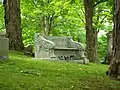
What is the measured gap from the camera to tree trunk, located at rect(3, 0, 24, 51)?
18359mm

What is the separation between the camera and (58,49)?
15125 mm

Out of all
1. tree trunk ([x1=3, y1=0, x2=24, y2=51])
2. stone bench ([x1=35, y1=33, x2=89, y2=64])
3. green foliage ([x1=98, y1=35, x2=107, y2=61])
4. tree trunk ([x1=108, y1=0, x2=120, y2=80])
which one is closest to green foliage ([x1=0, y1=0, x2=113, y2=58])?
green foliage ([x1=98, y1=35, x2=107, y2=61])

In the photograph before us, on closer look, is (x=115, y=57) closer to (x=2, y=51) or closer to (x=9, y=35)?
(x=2, y=51)

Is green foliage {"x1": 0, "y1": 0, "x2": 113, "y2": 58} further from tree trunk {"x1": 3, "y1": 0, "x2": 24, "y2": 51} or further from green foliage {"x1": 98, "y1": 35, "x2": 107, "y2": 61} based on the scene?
tree trunk {"x1": 3, "y1": 0, "x2": 24, "y2": 51}

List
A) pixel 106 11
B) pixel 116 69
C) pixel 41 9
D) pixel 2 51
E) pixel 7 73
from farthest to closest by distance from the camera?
pixel 41 9 → pixel 106 11 → pixel 2 51 → pixel 116 69 → pixel 7 73

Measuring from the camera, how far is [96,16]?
1225 inches

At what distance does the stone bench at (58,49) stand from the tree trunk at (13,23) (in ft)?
9.85

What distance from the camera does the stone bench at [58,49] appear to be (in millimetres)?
14914

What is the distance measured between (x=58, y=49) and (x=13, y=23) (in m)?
4.48

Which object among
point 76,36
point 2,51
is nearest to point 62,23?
point 76,36

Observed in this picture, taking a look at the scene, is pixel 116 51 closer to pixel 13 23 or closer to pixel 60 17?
pixel 13 23

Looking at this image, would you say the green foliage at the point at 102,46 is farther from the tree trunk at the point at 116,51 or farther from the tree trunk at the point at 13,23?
the tree trunk at the point at 116,51

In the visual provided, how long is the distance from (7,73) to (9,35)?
10486 millimetres

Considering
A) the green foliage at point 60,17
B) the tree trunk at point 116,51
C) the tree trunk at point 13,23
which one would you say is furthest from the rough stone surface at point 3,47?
the green foliage at point 60,17
